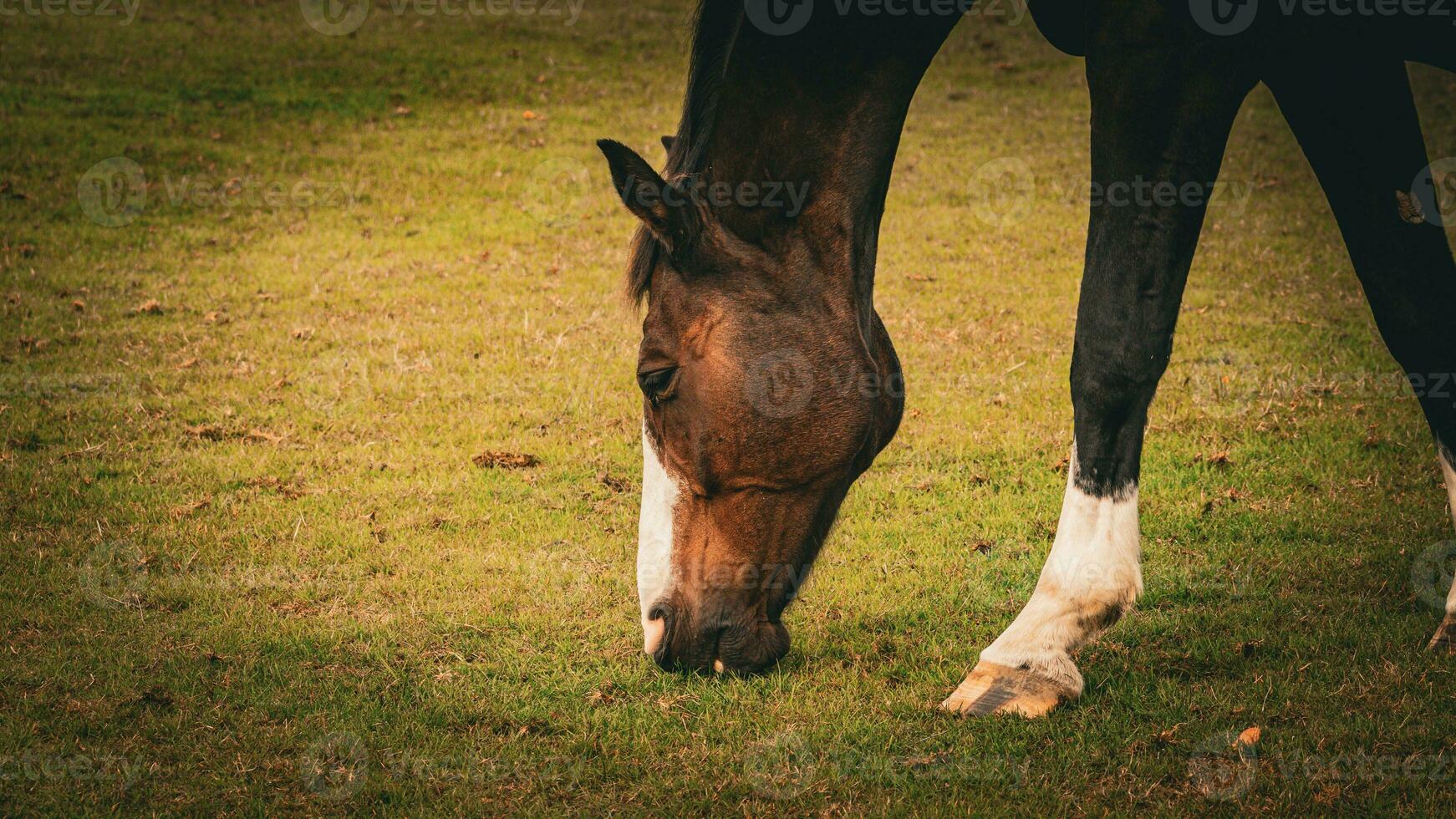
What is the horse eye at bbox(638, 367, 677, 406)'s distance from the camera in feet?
12.0

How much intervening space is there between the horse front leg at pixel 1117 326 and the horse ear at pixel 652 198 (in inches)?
52.1

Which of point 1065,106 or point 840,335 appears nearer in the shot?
point 840,335

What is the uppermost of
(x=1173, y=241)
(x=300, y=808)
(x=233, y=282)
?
(x=1173, y=241)

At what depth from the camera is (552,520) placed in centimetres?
580

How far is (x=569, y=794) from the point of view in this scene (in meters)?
3.50

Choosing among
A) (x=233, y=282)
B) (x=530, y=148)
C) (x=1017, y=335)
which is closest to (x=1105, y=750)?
(x=1017, y=335)

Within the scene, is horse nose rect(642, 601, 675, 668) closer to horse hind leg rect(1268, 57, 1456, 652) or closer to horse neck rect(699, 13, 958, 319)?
horse neck rect(699, 13, 958, 319)

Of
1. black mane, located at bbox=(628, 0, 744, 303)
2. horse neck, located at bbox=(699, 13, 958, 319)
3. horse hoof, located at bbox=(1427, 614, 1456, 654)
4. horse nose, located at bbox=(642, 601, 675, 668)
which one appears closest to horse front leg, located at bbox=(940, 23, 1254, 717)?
horse neck, located at bbox=(699, 13, 958, 319)

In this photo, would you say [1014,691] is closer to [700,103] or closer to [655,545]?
[655,545]

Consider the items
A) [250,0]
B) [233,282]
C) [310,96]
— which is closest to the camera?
[233,282]

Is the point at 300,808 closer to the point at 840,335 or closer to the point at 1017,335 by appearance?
the point at 840,335

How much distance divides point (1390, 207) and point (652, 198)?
8.92ft

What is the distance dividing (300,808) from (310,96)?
1368 cm

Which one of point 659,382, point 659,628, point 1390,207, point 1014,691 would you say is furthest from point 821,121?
point 1390,207
